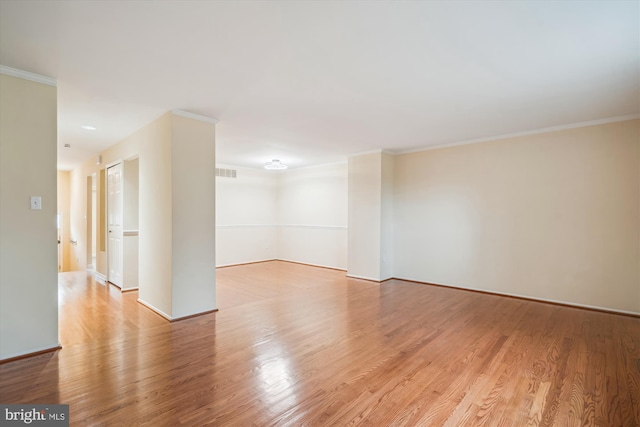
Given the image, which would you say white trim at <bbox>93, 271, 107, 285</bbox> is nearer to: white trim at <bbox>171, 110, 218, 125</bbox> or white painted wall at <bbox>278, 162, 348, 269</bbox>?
white trim at <bbox>171, 110, 218, 125</bbox>

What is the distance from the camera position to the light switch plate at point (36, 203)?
2.70 metres

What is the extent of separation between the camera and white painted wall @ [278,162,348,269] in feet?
23.6

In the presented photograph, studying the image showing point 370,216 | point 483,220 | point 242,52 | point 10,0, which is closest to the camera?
point 10,0

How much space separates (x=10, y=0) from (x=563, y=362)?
4.64m

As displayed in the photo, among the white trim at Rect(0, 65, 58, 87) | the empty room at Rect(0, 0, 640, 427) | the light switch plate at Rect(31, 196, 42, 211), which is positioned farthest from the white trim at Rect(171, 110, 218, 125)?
the light switch plate at Rect(31, 196, 42, 211)

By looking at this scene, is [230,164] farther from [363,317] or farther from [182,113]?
[363,317]

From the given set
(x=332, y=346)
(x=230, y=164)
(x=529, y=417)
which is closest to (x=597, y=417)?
(x=529, y=417)

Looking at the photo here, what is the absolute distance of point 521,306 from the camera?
4.27 meters

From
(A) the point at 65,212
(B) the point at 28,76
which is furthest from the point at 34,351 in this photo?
(A) the point at 65,212

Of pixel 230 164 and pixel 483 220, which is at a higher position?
pixel 230 164

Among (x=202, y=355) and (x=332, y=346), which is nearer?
(x=202, y=355)

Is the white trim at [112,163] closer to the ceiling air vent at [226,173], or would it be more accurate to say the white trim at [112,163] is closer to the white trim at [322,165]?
the ceiling air vent at [226,173]

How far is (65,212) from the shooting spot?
8.48m

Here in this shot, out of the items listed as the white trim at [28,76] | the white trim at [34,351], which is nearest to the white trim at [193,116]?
the white trim at [28,76]
